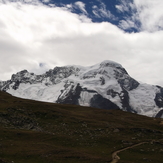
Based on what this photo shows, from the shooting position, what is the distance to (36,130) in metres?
74.2

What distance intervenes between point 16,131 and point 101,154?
2331 cm

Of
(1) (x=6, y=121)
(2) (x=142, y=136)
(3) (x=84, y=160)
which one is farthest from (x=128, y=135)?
(1) (x=6, y=121)

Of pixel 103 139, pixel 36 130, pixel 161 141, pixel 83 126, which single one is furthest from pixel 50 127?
pixel 161 141

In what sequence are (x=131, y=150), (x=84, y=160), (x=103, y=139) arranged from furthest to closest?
1. (x=103, y=139)
2. (x=131, y=150)
3. (x=84, y=160)

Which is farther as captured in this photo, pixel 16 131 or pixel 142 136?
pixel 142 136

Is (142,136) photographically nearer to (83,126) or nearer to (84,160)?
→ (83,126)

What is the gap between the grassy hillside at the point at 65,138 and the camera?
52.3 m

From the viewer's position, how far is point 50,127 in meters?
77.7

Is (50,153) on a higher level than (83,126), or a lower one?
lower

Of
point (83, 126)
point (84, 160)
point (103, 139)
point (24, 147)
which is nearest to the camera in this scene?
point (84, 160)

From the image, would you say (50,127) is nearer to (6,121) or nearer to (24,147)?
(6,121)

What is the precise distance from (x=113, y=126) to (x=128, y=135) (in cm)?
760

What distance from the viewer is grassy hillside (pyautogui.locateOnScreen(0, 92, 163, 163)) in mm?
52312

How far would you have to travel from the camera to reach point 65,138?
67.1m
